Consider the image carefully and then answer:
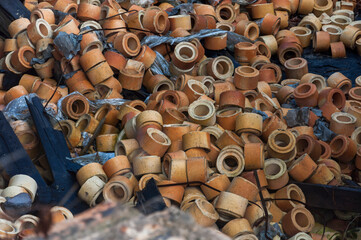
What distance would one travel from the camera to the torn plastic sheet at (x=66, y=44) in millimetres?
5391

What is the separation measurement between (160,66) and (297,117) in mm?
1797

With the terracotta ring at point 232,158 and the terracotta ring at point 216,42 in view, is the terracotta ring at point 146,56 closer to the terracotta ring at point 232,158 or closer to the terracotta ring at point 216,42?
the terracotta ring at point 216,42

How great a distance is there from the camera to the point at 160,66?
586 centimetres

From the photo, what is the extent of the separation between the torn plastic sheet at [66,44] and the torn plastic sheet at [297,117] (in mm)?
2590

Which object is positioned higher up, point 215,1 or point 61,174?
point 215,1

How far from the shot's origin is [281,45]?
21.7 feet

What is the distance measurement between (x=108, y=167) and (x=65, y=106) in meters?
1.11

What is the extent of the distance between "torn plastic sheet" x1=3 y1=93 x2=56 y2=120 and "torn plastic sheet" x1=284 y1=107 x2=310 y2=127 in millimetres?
2647

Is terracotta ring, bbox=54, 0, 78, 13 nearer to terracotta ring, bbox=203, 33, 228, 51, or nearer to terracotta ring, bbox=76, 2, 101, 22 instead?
terracotta ring, bbox=76, 2, 101, 22

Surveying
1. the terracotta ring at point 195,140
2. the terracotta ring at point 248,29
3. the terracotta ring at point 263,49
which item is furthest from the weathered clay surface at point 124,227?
the terracotta ring at point 248,29

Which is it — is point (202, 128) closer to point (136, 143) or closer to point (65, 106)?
point (136, 143)

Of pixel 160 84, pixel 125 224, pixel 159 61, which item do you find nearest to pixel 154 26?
pixel 159 61

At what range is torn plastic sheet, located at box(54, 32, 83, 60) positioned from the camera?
5391 mm

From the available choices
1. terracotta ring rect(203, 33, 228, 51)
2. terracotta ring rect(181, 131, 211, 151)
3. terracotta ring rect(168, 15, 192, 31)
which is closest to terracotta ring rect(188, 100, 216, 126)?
terracotta ring rect(181, 131, 211, 151)
